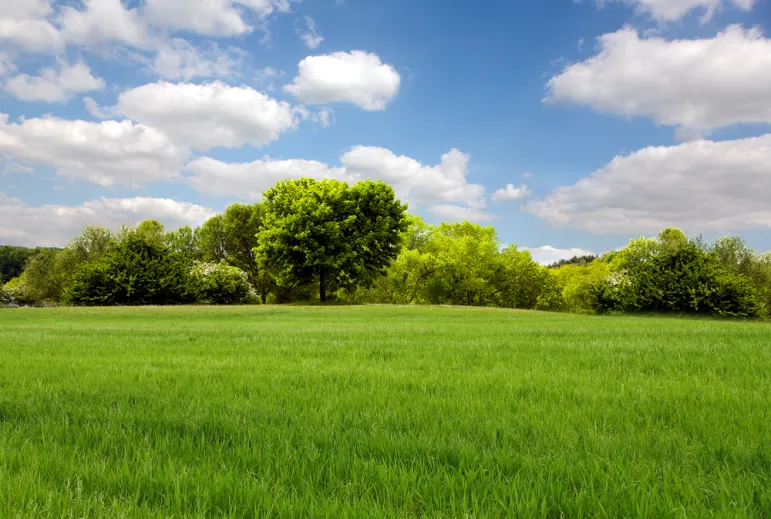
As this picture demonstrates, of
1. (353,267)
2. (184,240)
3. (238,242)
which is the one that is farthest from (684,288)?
(184,240)

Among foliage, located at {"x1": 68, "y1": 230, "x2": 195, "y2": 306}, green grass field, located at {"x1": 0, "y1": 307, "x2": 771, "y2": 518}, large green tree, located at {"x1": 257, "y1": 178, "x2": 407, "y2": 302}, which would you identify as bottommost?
green grass field, located at {"x1": 0, "y1": 307, "x2": 771, "y2": 518}

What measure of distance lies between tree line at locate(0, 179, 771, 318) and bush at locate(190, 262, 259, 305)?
12 cm

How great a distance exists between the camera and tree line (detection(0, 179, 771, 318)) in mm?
41062

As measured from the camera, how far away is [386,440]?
11.5 feet

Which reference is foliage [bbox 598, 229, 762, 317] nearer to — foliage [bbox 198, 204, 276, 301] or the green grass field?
the green grass field

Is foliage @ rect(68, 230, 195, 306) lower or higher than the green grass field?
higher

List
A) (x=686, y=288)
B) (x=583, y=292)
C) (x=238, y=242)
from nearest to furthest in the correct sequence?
(x=686, y=288) → (x=583, y=292) → (x=238, y=242)

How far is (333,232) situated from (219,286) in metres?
13.5

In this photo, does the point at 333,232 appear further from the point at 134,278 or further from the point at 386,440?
the point at 386,440

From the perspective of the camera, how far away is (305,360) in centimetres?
788

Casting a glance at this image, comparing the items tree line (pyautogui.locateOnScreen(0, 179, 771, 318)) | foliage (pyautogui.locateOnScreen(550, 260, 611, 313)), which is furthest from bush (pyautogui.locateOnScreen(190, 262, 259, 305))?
foliage (pyautogui.locateOnScreen(550, 260, 611, 313))


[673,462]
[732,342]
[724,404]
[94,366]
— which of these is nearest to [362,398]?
[673,462]

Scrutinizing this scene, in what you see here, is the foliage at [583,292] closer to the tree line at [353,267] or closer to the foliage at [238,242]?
the tree line at [353,267]

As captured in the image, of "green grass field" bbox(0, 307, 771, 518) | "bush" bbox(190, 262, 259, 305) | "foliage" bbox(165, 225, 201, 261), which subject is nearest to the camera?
"green grass field" bbox(0, 307, 771, 518)
